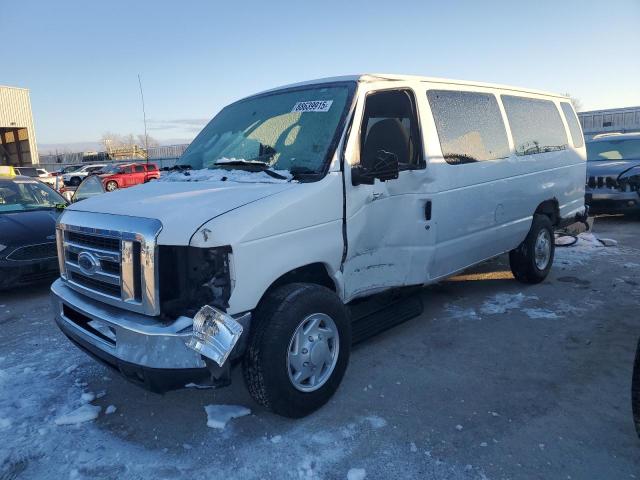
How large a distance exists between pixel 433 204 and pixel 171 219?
227 centimetres

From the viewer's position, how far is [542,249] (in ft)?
19.4

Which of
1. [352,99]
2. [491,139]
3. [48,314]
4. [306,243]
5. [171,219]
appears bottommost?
[48,314]

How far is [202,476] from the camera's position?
2.60m

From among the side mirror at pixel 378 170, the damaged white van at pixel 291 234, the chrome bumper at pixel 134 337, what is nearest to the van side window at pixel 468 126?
the damaged white van at pixel 291 234

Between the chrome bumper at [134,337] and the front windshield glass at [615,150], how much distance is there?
1119cm

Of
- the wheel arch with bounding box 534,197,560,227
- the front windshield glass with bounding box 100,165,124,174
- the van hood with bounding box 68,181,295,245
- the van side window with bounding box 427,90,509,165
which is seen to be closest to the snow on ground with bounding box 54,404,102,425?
the van hood with bounding box 68,181,295,245

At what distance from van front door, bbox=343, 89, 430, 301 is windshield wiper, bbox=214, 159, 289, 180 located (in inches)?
19.6

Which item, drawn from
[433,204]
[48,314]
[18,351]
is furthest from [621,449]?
[48,314]

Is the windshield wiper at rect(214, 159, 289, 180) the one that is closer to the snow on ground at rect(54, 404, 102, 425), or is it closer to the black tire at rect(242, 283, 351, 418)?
the black tire at rect(242, 283, 351, 418)

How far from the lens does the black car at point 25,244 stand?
576 centimetres

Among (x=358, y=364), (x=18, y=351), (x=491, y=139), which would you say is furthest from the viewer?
(x=491, y=139)

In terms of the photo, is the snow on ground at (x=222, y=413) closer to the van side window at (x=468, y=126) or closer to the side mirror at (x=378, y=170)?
the side mirror at (x=378, y=170)

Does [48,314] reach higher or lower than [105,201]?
lower

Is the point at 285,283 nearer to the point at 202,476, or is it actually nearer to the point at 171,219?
the point at 171,219
